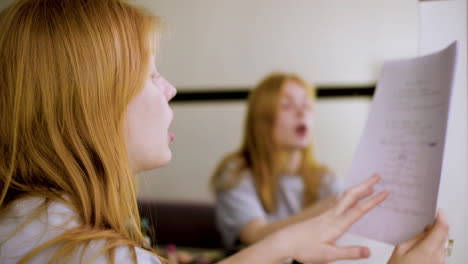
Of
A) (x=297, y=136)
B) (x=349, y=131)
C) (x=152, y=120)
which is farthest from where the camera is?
(x=349, y=131)

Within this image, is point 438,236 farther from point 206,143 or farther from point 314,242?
point 206,143

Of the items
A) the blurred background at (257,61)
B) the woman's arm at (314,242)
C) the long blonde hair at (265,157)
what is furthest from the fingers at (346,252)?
the blurred background at (257,61)

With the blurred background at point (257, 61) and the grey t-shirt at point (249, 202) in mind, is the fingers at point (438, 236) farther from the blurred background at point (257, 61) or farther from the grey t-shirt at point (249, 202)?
the blurred background at point (257, 61)

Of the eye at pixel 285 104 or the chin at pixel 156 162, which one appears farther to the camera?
the eye at pixel 285 104

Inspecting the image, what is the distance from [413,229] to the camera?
58cm

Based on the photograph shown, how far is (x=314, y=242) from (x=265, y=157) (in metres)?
0.92

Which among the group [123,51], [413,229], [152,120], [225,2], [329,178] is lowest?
[329,178]

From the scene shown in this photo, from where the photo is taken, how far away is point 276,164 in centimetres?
154

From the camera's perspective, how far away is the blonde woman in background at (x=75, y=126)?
531mm

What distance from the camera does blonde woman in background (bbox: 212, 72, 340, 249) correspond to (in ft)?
4.81

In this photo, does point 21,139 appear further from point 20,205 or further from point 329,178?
point 329,178

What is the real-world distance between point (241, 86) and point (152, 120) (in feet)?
4.83

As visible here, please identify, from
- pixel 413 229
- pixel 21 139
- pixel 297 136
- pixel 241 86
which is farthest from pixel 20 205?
pixel 241 86

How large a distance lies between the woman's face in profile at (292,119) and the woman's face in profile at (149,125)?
0.93 meters
